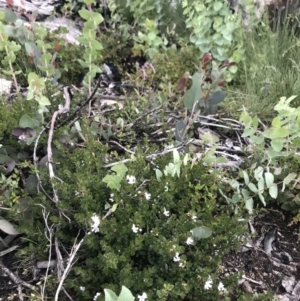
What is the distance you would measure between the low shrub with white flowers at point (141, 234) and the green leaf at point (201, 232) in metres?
0.01

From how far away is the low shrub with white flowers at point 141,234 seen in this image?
1.37m

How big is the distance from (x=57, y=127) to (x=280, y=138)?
3.13 feet

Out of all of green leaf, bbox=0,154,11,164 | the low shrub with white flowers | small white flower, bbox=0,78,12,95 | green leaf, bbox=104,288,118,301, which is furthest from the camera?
small white flower, bbox=0,78,12,95

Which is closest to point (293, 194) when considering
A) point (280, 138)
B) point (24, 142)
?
point (280, 138)

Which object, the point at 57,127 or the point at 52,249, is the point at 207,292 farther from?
the point at 57,127

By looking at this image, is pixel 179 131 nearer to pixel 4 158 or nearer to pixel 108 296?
pixel 4 158

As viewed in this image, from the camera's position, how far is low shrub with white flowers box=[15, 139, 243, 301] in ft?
4.50

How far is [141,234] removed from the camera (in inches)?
57.7

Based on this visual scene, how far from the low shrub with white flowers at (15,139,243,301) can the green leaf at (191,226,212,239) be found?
1 cm

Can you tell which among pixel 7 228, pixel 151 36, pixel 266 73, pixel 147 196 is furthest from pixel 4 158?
pixel 266 73

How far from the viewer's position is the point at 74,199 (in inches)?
59.5

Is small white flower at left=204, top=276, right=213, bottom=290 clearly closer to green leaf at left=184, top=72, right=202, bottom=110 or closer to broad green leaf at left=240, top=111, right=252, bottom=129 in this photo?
broad green leaf at left=240, top=111, right=252, bottom=129

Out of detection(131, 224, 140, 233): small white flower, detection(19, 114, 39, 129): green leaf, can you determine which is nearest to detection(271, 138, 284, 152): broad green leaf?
detection(131, 224, 140, 233): small white flower

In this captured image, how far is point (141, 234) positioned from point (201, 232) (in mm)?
208
